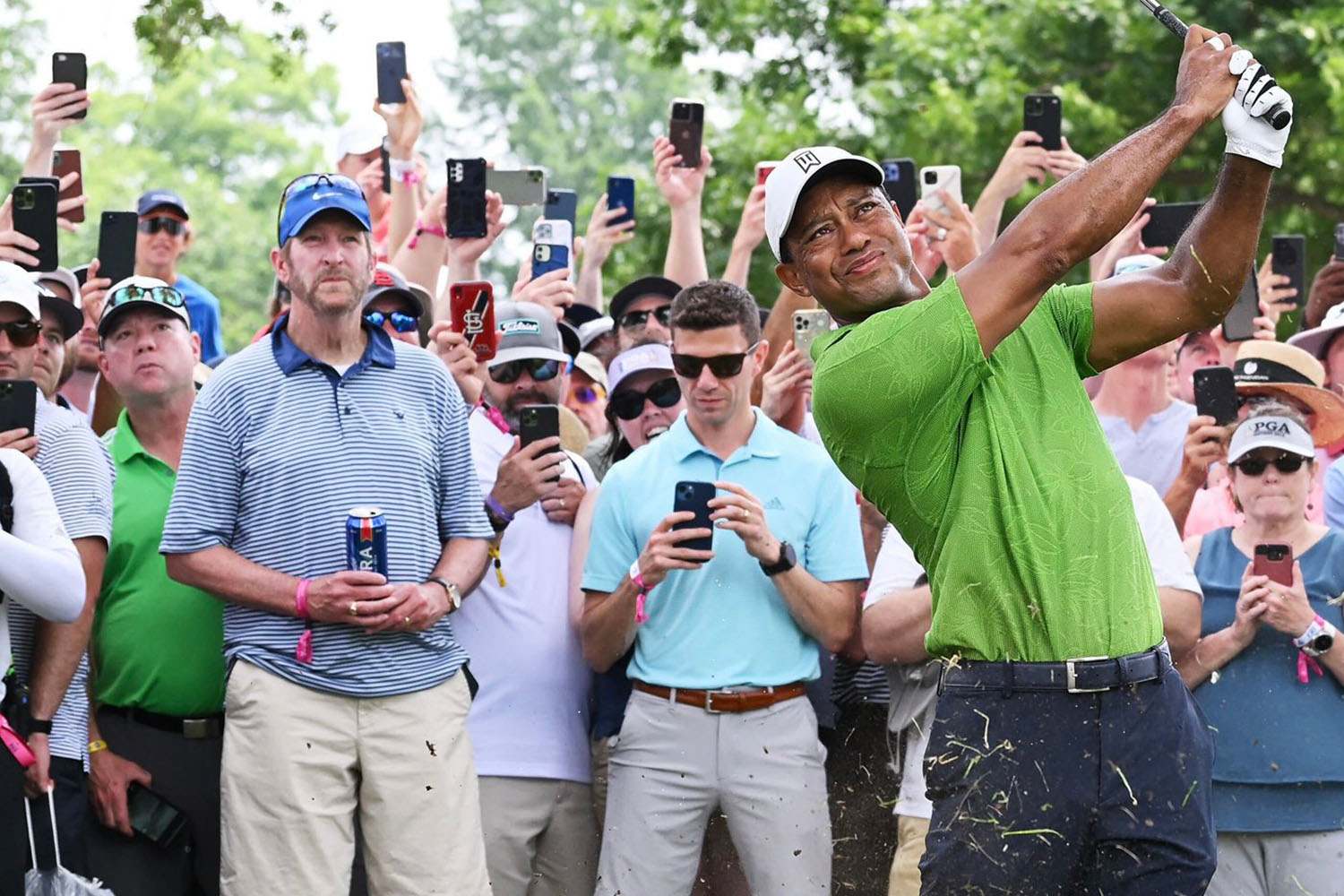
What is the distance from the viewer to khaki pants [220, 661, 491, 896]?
241 inches

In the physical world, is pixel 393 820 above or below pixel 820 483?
below

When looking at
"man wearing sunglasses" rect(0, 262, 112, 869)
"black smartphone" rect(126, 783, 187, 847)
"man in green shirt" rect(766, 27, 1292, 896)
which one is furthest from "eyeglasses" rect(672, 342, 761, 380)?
"man in green shirt" rect(766, 27, 1292, 896)

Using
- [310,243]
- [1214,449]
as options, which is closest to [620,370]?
[310,243]

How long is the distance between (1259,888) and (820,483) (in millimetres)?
2098

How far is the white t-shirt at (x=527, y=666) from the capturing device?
700 cm

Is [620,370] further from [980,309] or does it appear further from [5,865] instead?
[980,309]

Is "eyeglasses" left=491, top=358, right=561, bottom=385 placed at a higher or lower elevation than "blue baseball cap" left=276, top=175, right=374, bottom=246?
lower

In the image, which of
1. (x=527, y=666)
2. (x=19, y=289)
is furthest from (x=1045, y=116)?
(x=19, y=289)

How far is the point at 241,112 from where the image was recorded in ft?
197

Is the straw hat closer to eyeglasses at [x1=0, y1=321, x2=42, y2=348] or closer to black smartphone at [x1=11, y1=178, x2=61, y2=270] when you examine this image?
eyeglasses at [x1=0, y1=321, x2=42, y2=348]

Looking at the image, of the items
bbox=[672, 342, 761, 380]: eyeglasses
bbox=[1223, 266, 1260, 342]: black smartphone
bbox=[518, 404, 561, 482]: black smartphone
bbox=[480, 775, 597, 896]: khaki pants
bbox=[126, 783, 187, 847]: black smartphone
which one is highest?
bbox=[1223, 266, 1260, 342]: black smartphone

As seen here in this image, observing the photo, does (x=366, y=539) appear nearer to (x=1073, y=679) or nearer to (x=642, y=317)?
(x=1073, y=679)

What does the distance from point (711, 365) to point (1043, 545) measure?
3.05 metres

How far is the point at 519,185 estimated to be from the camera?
29.1 ft
